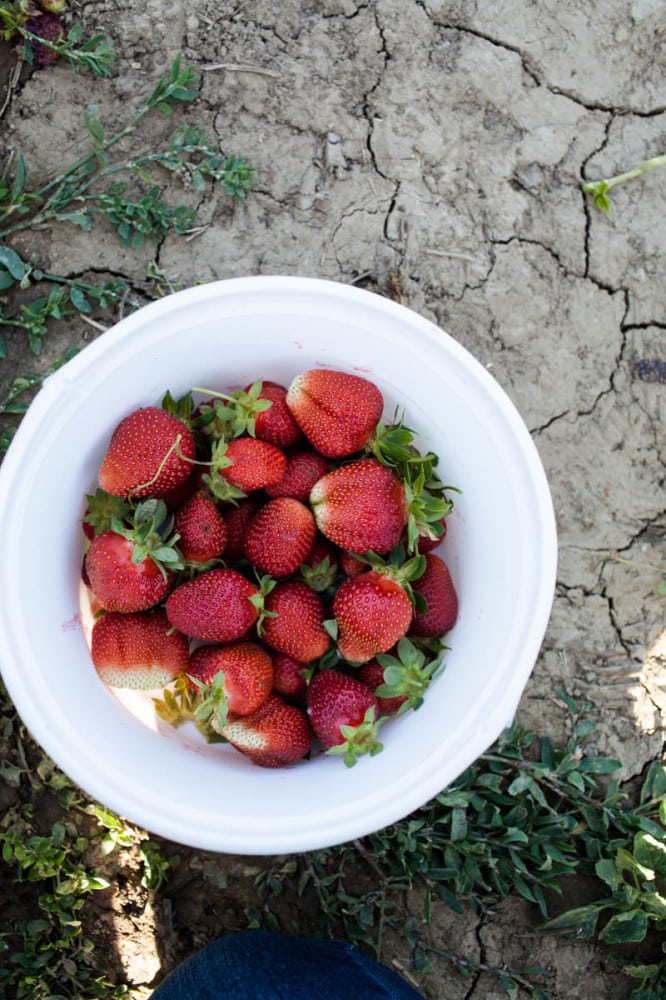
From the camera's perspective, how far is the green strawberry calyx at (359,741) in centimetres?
129

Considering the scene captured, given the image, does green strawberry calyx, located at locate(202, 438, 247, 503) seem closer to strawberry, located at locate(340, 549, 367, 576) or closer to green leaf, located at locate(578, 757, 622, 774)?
strawberry, located at locate(340, 549, 367, 576)

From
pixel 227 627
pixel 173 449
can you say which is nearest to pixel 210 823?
pixel 227 627

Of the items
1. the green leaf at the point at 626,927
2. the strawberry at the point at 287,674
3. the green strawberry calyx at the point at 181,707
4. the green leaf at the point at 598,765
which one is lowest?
the green leaf at the point at 626,927

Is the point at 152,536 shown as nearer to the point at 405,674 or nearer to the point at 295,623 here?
the point at 295,623

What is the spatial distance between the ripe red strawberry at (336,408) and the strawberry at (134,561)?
0.85 feet

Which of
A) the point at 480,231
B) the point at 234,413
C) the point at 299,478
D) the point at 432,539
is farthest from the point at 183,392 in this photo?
the point at 480,231

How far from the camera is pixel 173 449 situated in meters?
1.30

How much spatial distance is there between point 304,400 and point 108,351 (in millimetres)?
297

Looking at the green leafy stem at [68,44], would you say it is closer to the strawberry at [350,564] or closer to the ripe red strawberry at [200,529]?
the ripe red strawberry at [200,529]

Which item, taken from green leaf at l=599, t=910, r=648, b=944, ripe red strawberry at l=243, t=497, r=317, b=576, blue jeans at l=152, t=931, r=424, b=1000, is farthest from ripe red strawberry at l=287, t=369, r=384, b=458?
green leaf at l=599, t=910, r=648, b=944

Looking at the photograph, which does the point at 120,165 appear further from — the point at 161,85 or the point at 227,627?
the point at 227,627

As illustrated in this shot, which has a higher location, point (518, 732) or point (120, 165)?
point (120, 165)

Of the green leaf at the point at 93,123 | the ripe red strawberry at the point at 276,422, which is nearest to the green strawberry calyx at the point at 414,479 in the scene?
the ripe red strawberry at the point at 276,422

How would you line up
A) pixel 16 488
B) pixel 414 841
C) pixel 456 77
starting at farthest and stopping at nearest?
pixel 456 77
pixel 414 841
pixel 16 488
